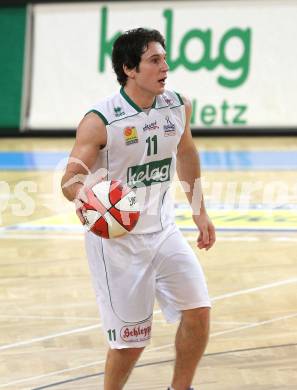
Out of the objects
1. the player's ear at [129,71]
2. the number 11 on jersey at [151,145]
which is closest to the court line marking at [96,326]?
the number 11 on jersey at [151,145]

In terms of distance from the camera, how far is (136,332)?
18.2ft

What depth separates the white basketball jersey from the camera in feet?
18.0

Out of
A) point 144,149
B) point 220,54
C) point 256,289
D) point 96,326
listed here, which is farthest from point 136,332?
point 220,54

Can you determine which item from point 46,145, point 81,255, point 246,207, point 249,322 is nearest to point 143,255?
point 249,322

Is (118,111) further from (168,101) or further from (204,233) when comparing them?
(204,233)

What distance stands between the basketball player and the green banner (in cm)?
1312

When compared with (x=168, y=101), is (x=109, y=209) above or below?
below

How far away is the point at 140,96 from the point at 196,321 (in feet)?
4.02

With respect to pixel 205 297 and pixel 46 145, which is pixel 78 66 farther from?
pixel 205 297

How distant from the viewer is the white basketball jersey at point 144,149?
5.47m

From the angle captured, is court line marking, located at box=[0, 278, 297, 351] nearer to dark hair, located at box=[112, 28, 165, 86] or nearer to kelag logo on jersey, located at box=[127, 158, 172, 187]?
kelag logo on jersey, located at box=[127, 158, 172, 187]

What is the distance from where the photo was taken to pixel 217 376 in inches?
255

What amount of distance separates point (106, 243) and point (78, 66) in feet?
43.0

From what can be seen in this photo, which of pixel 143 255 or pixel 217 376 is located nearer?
pixel 143 255
